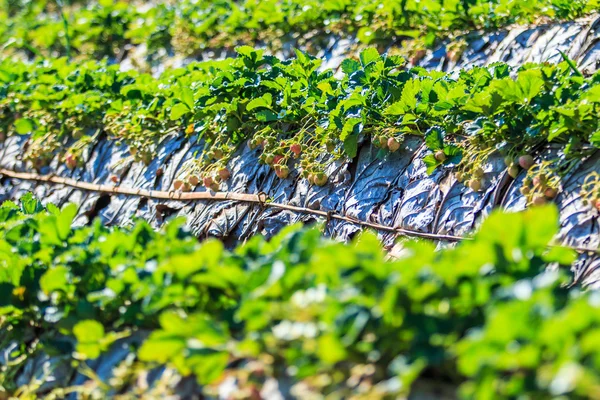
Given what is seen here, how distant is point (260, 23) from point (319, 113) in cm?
191

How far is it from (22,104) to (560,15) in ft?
9.66

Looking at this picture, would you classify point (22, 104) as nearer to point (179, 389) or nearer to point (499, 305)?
point (179, 389)

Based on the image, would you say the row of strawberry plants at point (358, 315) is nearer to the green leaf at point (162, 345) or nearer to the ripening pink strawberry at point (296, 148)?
the green leaf at point (162, 345)

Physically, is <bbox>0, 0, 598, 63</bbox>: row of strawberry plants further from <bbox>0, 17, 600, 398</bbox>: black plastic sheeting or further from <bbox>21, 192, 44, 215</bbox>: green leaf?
<bbox>21, 192, 44, 215</bbox>: green leaf

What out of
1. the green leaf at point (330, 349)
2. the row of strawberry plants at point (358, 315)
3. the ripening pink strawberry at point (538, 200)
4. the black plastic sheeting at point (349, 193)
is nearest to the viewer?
the row of strawberry plants at point (358, 315)

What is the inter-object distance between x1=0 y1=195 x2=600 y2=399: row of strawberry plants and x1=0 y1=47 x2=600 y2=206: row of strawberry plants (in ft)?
3.14

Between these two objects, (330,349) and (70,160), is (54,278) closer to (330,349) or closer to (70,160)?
(330,349)

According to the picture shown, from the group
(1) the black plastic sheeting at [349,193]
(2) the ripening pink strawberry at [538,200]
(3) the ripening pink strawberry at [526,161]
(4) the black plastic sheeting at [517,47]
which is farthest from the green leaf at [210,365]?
(4) the black plastic sheeting at [517,47]

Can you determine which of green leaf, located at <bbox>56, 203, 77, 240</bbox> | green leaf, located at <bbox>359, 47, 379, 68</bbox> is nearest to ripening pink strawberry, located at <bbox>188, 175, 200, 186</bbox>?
green leaf, located at <bbox>359, 47, 379, 68</bbox>

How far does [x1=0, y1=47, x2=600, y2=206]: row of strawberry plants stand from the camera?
104 inches

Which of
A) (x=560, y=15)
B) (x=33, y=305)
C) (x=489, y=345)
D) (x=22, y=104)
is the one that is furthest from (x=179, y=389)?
(x=22, y=104)

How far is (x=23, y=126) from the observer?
436 cm

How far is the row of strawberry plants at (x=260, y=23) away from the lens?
4043 millimetres

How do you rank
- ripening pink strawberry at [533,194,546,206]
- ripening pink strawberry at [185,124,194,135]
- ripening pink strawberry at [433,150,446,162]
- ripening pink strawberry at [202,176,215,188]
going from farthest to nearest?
ripening pink strawberry at [185,124,194,135], ripening pink strawberry at [202,176,215,188], ripening pink strawberry at [433,150,446,162], ripening pink strawberry at [533,194,546,206]
